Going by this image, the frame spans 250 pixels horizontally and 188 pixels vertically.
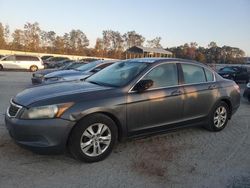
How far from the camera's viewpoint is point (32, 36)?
253 feet

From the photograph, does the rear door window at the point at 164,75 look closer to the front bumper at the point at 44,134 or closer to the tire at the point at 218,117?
the tire at the point at 218,117

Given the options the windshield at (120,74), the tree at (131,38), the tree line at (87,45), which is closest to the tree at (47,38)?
the tree line at (87,45)

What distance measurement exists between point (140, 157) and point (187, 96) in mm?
1590

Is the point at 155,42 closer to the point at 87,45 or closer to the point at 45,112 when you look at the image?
the point at 87,45

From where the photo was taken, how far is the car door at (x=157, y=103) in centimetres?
506

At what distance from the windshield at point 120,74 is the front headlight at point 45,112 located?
1.17 m

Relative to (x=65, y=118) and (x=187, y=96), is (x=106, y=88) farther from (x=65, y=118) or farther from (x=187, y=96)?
(x=187, y=96)

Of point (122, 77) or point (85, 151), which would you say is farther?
point (122, 77)

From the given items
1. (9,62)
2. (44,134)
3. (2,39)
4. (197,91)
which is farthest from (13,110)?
(2,39)

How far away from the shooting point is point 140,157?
499cm

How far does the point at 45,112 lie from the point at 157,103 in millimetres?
1907

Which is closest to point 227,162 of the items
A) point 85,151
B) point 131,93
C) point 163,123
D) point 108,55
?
point 163,123

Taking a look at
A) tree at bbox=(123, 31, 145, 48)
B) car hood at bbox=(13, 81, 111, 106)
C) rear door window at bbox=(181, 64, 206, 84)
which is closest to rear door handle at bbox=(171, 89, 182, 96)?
rear door window at bbox=(181, 64, 206, 84)

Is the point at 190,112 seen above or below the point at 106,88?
below
